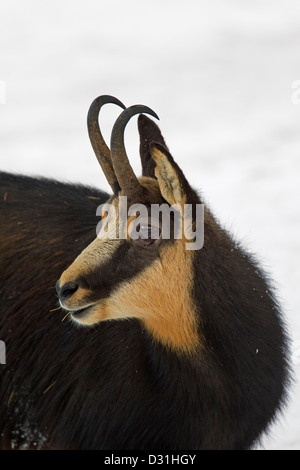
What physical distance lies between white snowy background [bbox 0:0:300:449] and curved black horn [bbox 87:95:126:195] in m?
4.11

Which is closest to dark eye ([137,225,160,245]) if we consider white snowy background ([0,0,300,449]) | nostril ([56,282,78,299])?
nostril ([56,282,78,299])

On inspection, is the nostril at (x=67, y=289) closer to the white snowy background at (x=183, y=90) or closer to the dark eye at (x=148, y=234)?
the dark eye at (x=148, y=234)

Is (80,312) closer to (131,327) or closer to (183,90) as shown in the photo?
(131,327)

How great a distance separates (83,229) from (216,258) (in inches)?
49.6

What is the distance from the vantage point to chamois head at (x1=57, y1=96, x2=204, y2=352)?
188 inches

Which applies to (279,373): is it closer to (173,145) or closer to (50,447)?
(50,447)

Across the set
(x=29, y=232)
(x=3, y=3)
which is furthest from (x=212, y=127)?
(x=29, y=232)

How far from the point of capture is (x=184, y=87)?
15.6m

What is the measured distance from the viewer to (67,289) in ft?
15.4

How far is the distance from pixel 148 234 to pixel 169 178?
0.41 m

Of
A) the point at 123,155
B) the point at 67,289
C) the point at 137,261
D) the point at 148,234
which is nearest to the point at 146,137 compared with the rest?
the point at 123,155

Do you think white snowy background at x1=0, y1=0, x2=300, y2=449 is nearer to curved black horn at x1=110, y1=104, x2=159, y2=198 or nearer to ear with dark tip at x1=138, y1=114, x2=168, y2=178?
ear with dark tip at x1=138, y1=114, x2=168, y2=178

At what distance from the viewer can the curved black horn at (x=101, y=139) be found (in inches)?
198

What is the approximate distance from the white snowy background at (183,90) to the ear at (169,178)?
4123 mm
